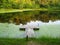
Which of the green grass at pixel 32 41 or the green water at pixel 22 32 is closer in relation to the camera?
the green grass at pixel 32 41

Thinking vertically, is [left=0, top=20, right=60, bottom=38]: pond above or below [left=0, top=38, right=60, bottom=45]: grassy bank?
above

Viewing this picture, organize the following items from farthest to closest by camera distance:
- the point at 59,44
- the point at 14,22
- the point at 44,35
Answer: the point at 14,22
the point at 44,35
the point at 59,44

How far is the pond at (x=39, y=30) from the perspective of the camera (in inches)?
95.3

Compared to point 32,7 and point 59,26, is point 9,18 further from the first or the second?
point 59,26

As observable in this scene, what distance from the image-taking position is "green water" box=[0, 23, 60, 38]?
2.42 metres

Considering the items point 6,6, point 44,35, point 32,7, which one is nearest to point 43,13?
point 32,7

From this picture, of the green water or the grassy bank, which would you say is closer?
the grassy bank

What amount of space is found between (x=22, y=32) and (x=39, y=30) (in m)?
0.23

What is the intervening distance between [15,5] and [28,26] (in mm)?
392

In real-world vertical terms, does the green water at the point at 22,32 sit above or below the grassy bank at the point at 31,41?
above

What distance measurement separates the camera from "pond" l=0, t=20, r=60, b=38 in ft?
7.94

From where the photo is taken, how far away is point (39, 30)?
2.47 m

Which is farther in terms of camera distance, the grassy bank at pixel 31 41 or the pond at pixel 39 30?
the pond at pixel 39 30

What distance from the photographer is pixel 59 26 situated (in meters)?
2.51
